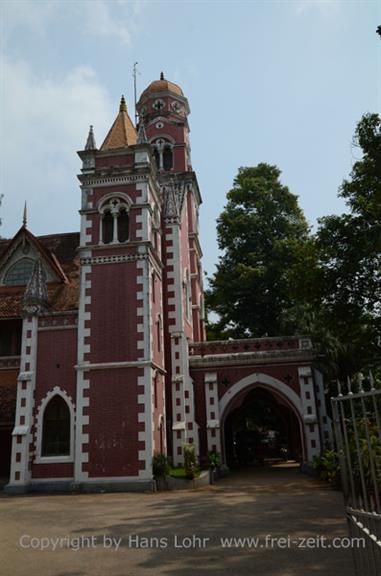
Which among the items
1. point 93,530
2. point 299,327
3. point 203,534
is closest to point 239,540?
point 203,534

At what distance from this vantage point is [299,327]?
23.2m

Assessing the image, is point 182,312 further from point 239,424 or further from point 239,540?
point 239,424

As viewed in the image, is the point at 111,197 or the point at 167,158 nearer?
the point at 111,197

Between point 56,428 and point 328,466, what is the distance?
9.88 m

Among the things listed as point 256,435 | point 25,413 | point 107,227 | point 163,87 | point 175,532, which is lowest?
point 175,532

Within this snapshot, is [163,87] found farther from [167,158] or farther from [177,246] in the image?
[177,246]

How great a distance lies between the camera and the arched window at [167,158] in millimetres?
29375

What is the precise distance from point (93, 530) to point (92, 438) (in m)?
8.01

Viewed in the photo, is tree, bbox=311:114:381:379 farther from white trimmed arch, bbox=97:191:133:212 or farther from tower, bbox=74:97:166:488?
white trimmed arch, bbox=97:191:133:212

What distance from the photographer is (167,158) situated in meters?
29.6

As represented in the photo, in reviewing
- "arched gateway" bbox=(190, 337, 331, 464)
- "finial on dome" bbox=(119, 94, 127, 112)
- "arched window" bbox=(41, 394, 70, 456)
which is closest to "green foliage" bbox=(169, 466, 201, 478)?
"arched gateway" bbox=(190, 337, 331, 464)

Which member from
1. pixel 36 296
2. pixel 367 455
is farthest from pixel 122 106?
pixel 367 455

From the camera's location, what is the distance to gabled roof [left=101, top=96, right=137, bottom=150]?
881 inches

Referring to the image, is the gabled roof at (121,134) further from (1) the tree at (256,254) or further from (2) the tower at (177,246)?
(1) the tree at (256,254)
